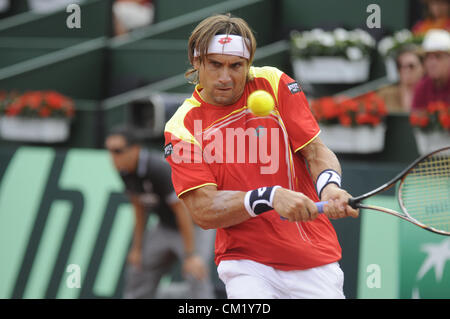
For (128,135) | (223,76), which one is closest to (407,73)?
(128,135)

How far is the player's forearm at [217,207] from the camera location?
2.96m

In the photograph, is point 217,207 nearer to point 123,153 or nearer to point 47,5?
point 123,153

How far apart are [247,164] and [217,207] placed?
0.25 metres

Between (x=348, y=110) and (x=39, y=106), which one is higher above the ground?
(x=39, y=106)

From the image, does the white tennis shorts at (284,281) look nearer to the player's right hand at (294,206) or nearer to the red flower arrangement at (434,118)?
the player's right hand at (294,206)

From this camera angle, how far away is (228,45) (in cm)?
302

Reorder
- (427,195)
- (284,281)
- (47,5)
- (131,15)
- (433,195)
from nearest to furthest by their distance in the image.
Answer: (284,281) < (433,195) < (427,195) < (131,15) < (47,5)

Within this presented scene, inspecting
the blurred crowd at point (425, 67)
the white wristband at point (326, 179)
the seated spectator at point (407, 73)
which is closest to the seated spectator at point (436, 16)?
the blurred crowd at point (425, 67)

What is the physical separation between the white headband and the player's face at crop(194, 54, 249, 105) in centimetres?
2

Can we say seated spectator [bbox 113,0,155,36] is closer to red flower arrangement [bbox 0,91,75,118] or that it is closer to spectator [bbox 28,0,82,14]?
spectator [bbox 28,0,82,14]

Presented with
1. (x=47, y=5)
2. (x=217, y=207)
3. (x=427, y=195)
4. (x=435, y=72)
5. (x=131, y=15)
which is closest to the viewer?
(x=217, y=207)

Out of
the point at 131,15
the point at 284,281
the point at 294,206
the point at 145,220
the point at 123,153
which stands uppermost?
the point at 131,15
